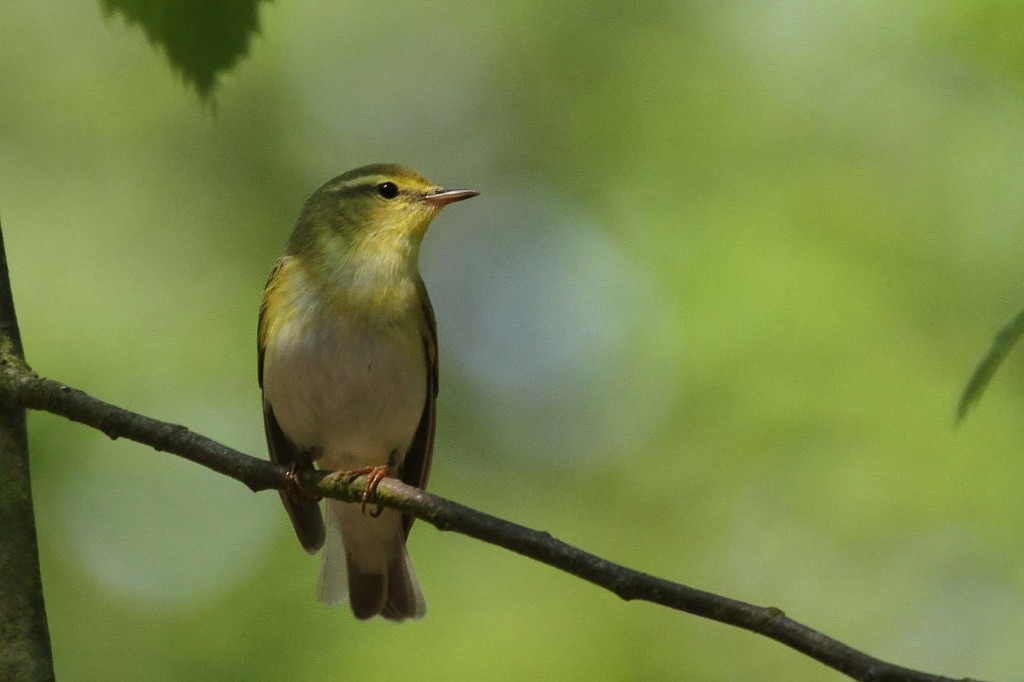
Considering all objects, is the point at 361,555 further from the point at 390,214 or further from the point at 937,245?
the point at 937,245

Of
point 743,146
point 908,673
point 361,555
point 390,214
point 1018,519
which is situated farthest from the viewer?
point 743,146

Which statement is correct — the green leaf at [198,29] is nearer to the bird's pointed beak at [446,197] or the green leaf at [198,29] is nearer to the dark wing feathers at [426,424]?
the dark wing feathers at [426,424]

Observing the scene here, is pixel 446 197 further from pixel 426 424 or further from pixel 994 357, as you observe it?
pixel 994 357

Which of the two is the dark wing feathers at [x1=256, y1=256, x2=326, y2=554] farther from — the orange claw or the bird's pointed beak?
the orange claw

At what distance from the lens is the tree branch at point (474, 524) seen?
7.08ft

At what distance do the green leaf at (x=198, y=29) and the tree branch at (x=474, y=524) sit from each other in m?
1.28

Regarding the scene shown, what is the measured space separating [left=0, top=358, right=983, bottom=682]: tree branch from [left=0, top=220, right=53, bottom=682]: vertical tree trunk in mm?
295

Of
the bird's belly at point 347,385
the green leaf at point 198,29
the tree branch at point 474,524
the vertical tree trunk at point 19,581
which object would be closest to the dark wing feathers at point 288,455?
the bird's belly at point 347,385

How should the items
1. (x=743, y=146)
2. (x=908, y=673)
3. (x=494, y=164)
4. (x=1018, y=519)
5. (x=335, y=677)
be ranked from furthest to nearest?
(x=494, y=164) < (x=743, y=146) < (x=1018, y=519) < (x=335, y=677) < (x=908, y=673)

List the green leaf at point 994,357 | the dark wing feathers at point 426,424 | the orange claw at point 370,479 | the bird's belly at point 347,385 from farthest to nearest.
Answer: the dark wing feathers at point 426,424, the bird's belly at point 347,385, the orange claw at point 370,479, the green leaf at point 994,357

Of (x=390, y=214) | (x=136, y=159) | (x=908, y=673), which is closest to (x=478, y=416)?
(x=136, y=159)

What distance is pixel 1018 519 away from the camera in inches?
336

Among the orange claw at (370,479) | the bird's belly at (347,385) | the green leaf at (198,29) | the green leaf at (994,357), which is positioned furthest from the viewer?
the bird's belly at (347,385)

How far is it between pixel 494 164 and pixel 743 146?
3.23m
